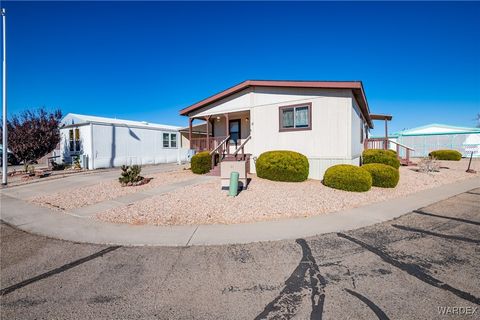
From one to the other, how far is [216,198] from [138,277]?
13.9ft

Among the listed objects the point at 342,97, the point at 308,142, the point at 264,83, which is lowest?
the point at 308,142

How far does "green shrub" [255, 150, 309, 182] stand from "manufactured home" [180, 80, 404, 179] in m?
1.06

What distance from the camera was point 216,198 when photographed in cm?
733

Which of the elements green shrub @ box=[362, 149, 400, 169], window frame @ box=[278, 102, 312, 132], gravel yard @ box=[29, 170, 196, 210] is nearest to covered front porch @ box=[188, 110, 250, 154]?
window frame @ box=[278, 102, 312, 132]

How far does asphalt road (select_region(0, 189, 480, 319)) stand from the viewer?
2.50 metres

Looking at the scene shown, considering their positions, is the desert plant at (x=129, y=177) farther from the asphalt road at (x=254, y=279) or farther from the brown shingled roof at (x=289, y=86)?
the brown shingled roof at (x=289, y=86)

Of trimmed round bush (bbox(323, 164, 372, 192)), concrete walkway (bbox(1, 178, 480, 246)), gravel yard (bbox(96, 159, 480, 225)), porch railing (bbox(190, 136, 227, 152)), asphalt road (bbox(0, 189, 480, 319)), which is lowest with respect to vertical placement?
asphalt road (bbox(0, 189, 480, 319))

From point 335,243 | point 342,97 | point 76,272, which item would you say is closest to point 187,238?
point 76,272

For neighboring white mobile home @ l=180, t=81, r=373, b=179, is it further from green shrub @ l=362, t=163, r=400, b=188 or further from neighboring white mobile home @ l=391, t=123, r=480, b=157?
neighboring white mobile home @ l=391, t=123, r=480, b=157

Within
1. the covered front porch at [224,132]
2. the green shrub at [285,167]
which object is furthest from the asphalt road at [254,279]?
the covered front porch at [224,132]

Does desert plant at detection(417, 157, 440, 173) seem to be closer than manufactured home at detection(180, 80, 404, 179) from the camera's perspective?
No

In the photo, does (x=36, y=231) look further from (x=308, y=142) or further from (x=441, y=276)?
(x=308, y=142)

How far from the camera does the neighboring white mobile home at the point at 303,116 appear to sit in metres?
10.2

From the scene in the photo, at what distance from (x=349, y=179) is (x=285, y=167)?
8.41ft
